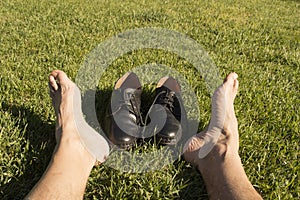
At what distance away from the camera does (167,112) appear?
2414mm

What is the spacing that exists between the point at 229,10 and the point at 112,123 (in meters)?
5.26

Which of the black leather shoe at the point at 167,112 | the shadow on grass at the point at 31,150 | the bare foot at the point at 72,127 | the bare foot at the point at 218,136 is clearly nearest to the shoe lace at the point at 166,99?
the black leather shoe at the point at 167,112

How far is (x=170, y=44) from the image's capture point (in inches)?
164

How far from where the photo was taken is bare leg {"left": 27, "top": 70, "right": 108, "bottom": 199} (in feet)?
5.18

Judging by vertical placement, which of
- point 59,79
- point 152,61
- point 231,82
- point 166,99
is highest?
point 59,79

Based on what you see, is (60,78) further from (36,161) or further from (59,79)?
(36,161)

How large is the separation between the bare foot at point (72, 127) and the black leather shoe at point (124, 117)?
0.11 meters

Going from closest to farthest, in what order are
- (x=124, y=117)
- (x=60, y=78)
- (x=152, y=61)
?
(x=124, y=117), (x=60, y=78), (x=152, y=61)

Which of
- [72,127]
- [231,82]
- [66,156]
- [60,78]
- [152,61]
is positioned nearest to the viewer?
Result: [66,156]

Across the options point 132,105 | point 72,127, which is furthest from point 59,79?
point 132,105

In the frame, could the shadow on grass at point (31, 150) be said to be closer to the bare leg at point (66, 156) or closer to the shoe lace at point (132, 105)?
the bare leg at point (66, 156)

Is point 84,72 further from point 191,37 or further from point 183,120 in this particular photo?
point 191,37

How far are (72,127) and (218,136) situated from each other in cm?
98

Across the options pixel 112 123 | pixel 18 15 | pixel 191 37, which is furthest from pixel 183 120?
pixel 18 15
